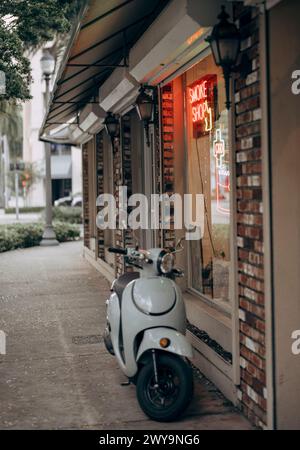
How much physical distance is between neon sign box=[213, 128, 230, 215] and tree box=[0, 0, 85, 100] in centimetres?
552

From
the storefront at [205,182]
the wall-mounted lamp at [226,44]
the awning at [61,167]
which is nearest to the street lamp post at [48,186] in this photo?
the storefront at [205,182]

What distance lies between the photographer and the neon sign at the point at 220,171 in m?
6.30

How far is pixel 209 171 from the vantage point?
683 cm

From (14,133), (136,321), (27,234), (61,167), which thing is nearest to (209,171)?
(136,321)

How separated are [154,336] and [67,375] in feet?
4.68

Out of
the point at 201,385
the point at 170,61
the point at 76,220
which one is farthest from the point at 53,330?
the point at 76,220

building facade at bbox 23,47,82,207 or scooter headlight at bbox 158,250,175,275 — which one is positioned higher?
building facade at bbox 23,47,82,207

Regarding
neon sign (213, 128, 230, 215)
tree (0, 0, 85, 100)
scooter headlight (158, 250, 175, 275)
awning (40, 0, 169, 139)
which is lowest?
scooter headlight (158, 250, 175, 275)

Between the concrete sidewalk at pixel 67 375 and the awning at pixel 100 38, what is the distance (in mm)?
2778

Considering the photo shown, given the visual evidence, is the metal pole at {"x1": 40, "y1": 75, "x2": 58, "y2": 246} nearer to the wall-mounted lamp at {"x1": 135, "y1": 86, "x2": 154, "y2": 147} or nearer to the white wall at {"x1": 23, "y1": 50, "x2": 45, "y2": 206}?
the wall-mounted lamp at {"x1": 135, "y1": 86, "x2": 154, "y2": 147}

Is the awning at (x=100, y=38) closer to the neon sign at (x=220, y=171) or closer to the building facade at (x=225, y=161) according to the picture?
the building facade at (x=225, y=161)

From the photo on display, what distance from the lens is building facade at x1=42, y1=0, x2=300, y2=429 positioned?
4059mm

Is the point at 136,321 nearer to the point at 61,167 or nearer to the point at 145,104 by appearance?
the point at 145,104

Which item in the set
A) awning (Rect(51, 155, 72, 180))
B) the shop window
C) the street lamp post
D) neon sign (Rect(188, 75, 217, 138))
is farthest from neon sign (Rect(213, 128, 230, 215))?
awning (Rect(51, 155, 72, 180))
